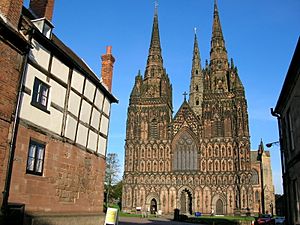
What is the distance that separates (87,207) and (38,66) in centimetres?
670

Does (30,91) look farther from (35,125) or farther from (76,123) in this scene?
(76,123)

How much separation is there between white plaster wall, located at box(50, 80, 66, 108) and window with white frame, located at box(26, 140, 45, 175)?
1.75 meters

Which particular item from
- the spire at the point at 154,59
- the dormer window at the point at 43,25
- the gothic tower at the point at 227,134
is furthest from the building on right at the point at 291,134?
the spire at the point at 154,59

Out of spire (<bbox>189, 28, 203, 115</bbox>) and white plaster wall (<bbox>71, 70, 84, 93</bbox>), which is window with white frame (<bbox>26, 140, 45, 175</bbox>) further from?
spire (<bbox>189, 28, 203, 115</bbox>)

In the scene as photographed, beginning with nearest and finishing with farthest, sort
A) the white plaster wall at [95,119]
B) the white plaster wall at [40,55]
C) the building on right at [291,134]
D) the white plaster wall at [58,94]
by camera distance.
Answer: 1. the white plaster wall at [40,55]
2. the white plaster wall at [58,94]
3. the building on right at [291,134]
4. the white plaster wall at [95,119]

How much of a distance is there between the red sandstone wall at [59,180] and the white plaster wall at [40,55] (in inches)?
94.1

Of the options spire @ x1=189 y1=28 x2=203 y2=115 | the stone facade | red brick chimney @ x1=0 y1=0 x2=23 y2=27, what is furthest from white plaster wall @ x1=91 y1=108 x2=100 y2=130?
spire @ x1=189 y1=28 x2=203 y2=115

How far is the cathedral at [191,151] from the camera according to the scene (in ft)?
148

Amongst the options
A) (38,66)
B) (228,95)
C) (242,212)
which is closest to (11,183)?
(38,66)

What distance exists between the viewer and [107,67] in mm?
18562

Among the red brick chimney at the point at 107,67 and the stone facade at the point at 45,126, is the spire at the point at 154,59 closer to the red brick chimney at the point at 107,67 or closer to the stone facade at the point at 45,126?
the red brick chimney at the point at 107,67

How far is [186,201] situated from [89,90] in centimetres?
3629

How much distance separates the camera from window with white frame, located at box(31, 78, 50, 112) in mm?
10870

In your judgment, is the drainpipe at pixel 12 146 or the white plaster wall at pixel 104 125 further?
the white plaster wall at pixel 104 125
